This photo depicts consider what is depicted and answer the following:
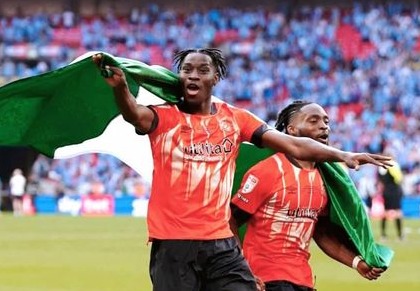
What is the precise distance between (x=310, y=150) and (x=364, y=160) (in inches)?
18.9

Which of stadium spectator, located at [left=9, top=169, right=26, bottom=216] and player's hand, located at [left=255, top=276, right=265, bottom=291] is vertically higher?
player's hand, located at [left=255, top=276, right=265, bottom=291]

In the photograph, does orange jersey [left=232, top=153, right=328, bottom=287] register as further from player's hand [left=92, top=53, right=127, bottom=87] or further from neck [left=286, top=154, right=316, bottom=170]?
player's hand [left=92, top=53, right=127, bottom=87]

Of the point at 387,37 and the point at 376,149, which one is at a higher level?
the point at 387,37

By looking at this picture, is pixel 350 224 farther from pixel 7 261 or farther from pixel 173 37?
pixel 173 37

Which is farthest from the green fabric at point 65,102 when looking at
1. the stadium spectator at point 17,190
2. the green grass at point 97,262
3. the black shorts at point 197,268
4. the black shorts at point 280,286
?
the stadium spectator at point 17,190

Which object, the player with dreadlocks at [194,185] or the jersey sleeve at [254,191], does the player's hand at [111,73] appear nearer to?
the player with dreadlocks at [194,185]

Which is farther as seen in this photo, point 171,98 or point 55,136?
point 55,136

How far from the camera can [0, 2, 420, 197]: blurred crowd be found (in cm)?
3967

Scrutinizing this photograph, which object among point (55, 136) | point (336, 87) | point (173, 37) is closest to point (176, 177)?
point (55, 136)

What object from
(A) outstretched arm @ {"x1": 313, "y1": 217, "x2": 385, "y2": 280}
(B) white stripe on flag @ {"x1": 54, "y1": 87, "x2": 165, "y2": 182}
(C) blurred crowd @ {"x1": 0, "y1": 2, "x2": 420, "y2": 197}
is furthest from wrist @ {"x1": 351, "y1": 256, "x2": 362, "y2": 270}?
(C) blurred crowd @ {"x1": 0, "y1": 2, "x2": 420, "y2": 197}

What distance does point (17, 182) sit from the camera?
3738cm

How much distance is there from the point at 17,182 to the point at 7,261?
17.4 meters

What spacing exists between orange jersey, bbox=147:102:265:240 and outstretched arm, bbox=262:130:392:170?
0.31 m

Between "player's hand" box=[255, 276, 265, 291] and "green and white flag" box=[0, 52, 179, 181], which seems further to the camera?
"green and white flag" box=[0, 52, 179, 181]
